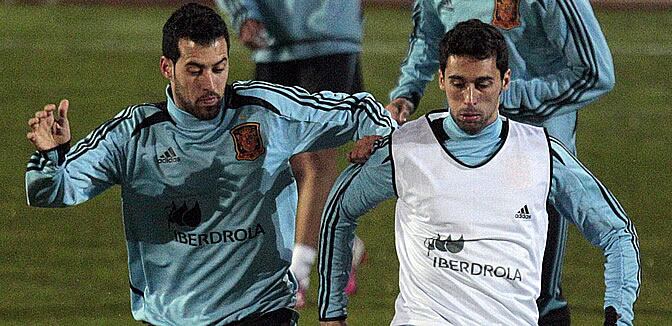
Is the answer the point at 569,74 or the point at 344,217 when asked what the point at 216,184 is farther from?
the point at 569,74

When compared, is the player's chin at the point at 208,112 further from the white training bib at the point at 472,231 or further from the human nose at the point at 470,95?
the human nose at the point at 470,95

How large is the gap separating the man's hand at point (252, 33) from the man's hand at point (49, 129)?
84.1 inches

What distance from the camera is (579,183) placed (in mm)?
4898

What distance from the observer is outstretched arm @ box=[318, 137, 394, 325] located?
5043 millimetres

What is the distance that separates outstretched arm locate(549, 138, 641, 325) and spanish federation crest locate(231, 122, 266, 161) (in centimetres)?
95

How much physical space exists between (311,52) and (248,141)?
2.54 metres

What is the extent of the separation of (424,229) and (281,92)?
739 millimetres

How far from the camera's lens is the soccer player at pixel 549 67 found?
5.76 m

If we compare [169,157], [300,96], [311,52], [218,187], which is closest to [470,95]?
[300,96]

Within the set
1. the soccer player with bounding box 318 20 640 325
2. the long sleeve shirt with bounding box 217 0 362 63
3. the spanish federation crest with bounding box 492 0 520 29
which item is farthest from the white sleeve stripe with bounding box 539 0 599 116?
the long sleeve shirt with bounding box 217 0 362 63

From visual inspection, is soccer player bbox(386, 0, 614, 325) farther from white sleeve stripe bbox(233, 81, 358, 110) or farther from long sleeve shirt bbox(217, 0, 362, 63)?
long sleeve shirt bbox(217, 0, 362, 63)

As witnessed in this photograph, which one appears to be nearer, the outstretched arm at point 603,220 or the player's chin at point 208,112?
the outstretched arm at point 603,220

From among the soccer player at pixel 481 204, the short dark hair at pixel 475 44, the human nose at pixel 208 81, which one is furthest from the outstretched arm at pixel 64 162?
the short dark hair at pixel 475 44

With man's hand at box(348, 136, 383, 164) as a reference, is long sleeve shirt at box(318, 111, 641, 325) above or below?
below
